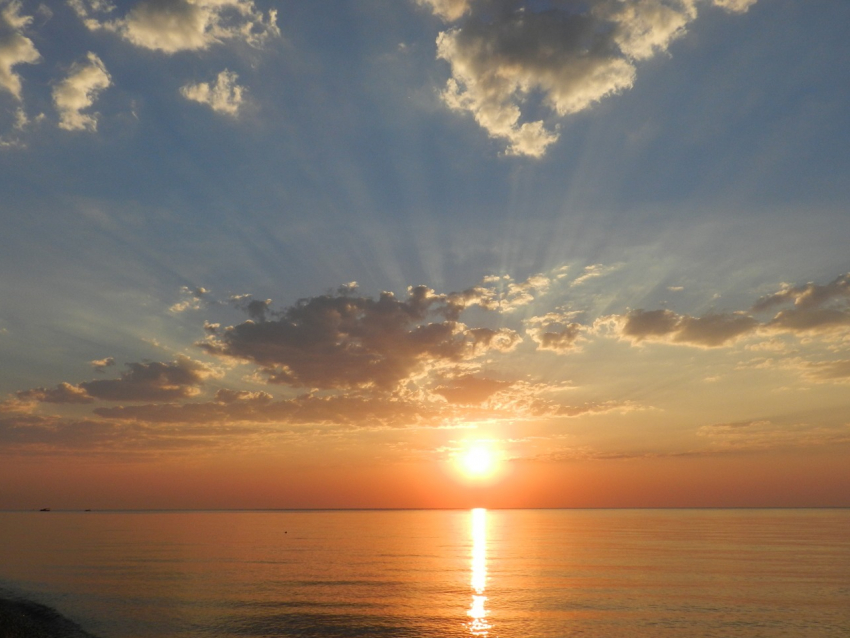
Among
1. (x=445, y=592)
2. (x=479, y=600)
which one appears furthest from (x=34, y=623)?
(x=479, y=600)

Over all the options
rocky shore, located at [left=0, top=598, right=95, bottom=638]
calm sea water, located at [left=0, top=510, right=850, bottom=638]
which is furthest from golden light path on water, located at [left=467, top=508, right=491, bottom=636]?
rocky shore, located at [left=0, top=598, right=95, bottom=638]

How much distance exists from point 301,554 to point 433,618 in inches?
2487

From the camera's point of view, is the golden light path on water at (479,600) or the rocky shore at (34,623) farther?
the golden light path on water at (479,600)

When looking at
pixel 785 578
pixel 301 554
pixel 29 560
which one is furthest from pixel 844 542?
pixel 29 560

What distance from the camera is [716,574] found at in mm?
75062

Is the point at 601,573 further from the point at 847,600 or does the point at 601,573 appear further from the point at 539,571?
the point at 847,600

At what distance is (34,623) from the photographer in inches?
1825

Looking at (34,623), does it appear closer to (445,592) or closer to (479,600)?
(445,592)

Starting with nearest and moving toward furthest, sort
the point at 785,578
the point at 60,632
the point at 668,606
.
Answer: the point at 60,632
the point at 668,606
the point at 785,578

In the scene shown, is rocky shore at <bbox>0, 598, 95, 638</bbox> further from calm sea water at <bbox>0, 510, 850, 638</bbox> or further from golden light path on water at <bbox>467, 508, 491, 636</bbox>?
golden light path on water at <bbox>467, 508, 491, 636</bbox>

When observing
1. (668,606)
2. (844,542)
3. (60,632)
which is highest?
(844,542)

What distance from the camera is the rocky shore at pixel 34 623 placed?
42.8m

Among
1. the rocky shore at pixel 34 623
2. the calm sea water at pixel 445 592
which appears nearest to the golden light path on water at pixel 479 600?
the calm sea water at pixel 445 592

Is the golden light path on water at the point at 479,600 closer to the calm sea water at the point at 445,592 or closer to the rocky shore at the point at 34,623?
the calm sea water at the point at 445,592
